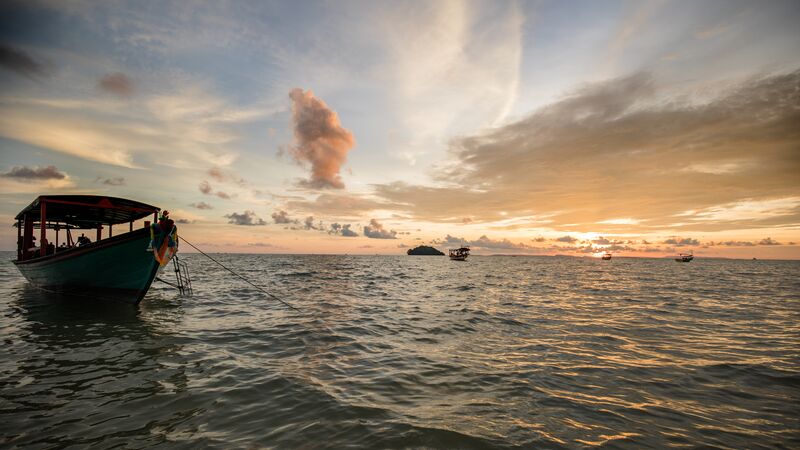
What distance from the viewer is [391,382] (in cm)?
705

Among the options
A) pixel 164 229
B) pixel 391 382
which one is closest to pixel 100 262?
pixel 164 229

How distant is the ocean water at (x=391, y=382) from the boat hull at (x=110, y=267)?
7.38ft

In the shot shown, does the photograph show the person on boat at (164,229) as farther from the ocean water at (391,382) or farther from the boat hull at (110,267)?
the ocean water at (391,382)

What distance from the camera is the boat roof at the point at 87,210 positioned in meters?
17.0

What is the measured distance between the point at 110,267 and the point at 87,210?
7.87m

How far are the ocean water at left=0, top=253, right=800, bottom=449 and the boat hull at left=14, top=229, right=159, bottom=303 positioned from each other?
7.38 feet

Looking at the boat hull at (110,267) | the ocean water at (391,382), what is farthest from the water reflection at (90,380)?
the boat hull at (110,267)

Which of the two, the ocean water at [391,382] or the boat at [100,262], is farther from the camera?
the boat at [100,262]

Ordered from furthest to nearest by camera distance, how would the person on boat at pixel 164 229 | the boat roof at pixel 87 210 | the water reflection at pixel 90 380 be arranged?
the boat roof at pixel 87 210
the person on boat at pixel 164 229
the water reflection at pixel 90 380

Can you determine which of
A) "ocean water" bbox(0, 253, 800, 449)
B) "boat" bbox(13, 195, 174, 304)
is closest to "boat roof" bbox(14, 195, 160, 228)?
"boat" bbox(13, 195, 174, 304)

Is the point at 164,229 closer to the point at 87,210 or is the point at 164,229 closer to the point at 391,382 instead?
the point at 87,210

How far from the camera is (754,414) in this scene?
593 centimetres

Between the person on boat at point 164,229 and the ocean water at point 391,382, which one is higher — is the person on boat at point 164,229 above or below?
above

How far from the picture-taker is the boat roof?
55.9ft
